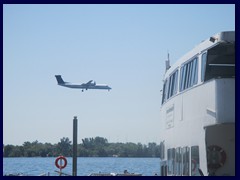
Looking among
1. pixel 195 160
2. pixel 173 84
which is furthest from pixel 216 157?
pixel 173 84

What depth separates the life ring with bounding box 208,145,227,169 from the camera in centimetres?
1016

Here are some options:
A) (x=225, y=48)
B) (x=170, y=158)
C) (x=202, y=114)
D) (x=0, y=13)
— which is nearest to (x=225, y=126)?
(x=202, y=114)

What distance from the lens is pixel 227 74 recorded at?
10.6 metres

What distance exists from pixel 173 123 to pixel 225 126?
2.42 m

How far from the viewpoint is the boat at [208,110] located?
31.5 ft

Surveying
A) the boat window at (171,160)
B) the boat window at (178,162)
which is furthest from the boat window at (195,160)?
the boat window at (171,160)

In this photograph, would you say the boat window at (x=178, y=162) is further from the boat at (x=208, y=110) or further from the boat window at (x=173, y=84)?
the boat window at (x=173, y=84)

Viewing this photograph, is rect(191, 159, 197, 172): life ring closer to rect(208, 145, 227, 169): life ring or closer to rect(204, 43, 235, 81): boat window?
rect(208, 145, 227, 169): life ring

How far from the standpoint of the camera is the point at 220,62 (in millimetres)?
10492

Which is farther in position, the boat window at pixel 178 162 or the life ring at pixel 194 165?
the boat window at pixel 178 162

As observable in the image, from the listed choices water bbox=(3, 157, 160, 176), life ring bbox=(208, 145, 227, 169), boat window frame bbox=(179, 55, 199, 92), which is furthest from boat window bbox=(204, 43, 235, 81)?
water bbox=(3, 157, 160, 176)

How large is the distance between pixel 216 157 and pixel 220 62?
197cm

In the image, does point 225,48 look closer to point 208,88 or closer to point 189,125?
point 208,88

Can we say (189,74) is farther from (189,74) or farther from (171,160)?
(171,160)
